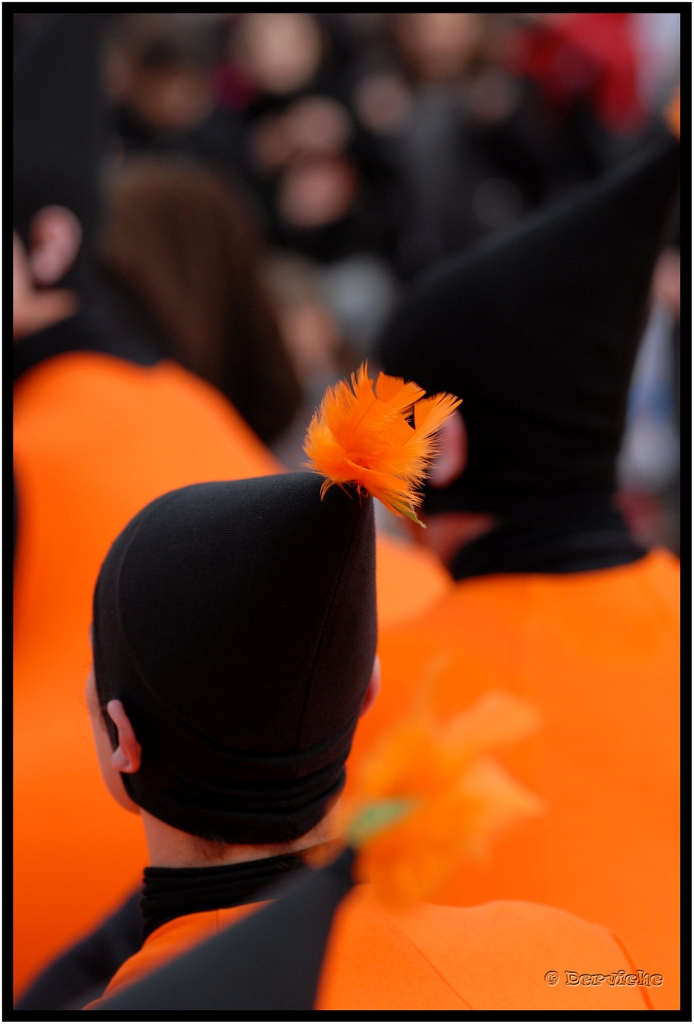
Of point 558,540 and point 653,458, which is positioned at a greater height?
point 558,540

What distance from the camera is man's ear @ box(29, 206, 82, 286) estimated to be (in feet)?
4.97

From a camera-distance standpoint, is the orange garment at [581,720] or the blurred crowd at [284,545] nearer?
the blurred crowd at [284,545]

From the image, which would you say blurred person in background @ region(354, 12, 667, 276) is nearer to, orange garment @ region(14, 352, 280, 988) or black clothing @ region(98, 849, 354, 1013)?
orange garment @ region(14, 352, 280, 988)

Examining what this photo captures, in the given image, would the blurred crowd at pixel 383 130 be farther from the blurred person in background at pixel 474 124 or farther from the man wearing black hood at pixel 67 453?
the man wearing black hood at pixel 67 453

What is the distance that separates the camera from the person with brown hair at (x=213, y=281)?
2.16 metres

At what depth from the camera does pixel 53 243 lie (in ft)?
5.10

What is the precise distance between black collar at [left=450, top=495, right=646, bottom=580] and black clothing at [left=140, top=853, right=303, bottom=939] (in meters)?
0.49

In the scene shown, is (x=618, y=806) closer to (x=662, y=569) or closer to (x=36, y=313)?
(x=662, y=569)

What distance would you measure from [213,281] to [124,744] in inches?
66.6

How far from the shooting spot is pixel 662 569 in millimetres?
1108

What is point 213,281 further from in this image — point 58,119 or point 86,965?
point 86,965

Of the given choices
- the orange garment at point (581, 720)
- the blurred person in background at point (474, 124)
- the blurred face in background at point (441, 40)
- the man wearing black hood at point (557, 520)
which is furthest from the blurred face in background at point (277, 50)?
the orange garment at point (581, 720)

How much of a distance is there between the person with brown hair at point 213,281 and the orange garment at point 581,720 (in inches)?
49.0

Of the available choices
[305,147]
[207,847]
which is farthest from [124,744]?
[305,147]
